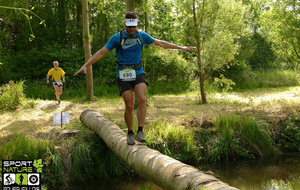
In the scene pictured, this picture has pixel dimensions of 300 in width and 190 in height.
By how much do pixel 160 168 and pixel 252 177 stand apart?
10.1ft

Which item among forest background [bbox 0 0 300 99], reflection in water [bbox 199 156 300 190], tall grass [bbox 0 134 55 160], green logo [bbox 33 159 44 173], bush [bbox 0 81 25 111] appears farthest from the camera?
forest background [bbox 0 0 300 99]

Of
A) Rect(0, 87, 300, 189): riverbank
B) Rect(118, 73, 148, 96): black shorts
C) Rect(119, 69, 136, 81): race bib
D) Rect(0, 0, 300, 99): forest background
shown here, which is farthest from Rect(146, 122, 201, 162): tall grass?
Rect(0, 0, 300, 99): forest background

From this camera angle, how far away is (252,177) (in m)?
5.54

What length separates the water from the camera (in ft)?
16.7

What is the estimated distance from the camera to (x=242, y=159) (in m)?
6.41

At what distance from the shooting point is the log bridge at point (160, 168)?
2672 millimetres

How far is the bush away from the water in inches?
201

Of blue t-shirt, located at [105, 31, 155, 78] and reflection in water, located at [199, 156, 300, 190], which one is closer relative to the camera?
blue t-shirt, located at [105, 31, 155, 78]

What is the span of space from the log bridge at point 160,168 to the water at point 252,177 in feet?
3.43

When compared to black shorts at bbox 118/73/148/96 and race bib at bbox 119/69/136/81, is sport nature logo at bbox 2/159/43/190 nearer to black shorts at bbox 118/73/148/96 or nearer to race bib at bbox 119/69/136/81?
black shorts at bbox 118/73/148/96

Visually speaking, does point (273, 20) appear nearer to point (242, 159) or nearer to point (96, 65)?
point (96, 65)

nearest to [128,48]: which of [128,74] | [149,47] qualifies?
[128,74]

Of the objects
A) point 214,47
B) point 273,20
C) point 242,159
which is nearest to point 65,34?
point 214,47

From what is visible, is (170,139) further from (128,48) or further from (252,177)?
(128,48)
